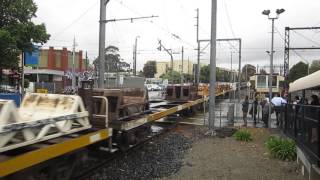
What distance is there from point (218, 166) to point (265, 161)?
1.65 m

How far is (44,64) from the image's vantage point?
86688 millimetres

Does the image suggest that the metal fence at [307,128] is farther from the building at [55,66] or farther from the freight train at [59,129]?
the building at [55,66]

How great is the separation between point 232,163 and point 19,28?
14730 millimetres

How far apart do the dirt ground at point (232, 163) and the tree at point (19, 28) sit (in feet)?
35.9

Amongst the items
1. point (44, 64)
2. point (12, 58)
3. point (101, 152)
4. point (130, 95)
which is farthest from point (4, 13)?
point (44, 64)

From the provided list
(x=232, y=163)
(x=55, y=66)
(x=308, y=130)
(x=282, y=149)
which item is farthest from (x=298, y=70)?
(x=308, y=130)

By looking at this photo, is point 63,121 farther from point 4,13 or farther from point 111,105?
point 4,13

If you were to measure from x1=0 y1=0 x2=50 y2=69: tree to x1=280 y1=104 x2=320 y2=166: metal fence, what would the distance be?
15.2 metres

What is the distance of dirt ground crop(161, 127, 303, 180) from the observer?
10.3 meters

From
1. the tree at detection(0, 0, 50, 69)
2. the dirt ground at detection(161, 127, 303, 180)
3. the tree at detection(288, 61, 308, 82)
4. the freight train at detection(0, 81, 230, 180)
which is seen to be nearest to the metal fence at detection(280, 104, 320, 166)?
the dirt ground at detection(161, 127, 303, 180)

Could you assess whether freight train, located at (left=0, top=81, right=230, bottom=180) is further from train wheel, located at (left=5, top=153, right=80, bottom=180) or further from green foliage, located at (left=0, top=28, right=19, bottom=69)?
green foliage, located at (left=0, top=28, right=19, bottom=69)

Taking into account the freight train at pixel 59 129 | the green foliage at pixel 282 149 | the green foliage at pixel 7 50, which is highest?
the green foliage at pixel 7 50

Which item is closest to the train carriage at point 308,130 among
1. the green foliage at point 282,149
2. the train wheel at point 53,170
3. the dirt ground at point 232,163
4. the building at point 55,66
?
the dirt ground at point 232,163

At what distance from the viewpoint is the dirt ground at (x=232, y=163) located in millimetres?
10289
